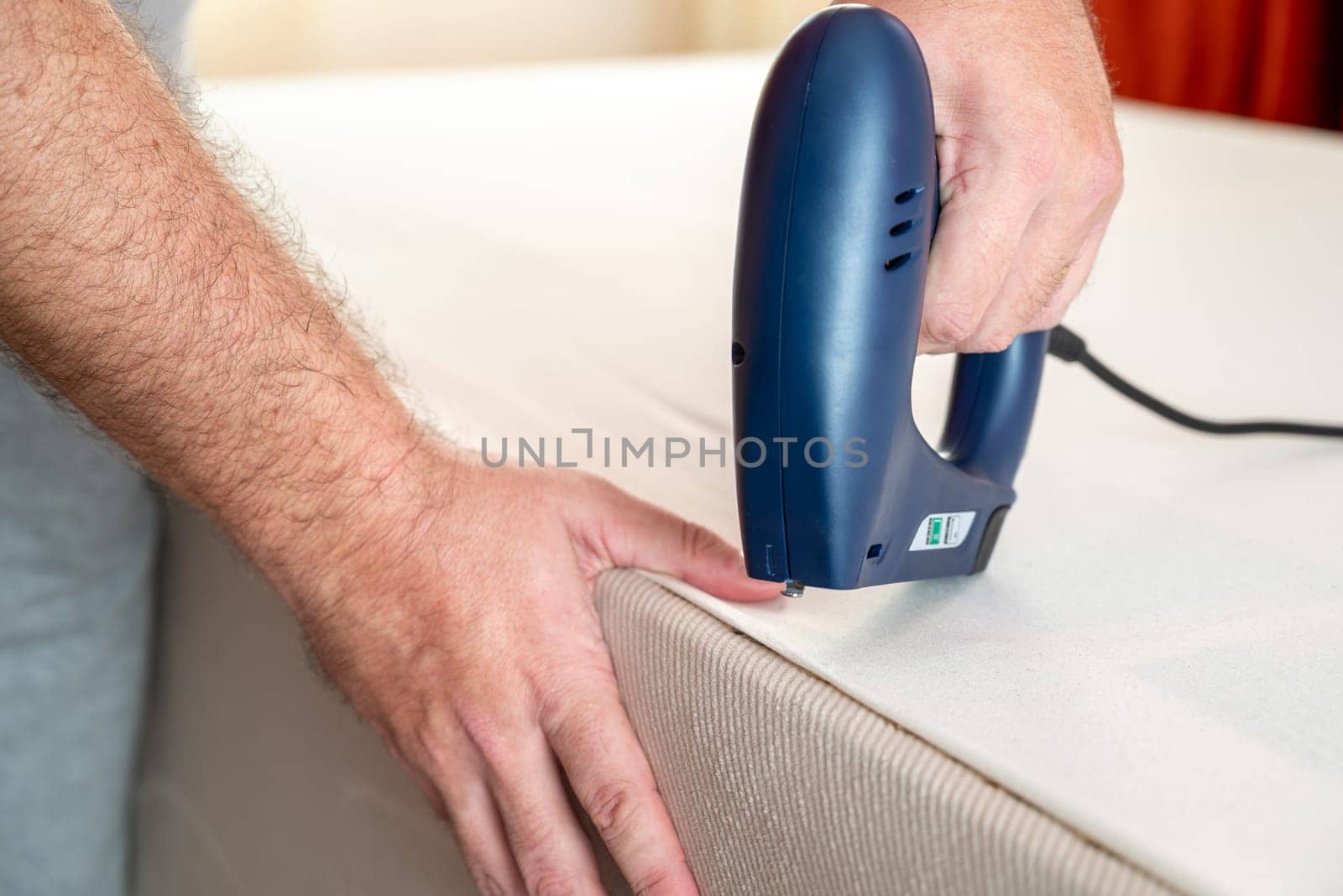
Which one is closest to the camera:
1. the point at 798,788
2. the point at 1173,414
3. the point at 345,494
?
the point at 798,788

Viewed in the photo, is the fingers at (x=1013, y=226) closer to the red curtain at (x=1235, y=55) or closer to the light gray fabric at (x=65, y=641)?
the light gray fabric at (x=65, y=641)

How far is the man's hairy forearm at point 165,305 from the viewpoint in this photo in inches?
18.4

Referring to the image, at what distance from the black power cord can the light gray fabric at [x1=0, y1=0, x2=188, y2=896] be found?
25.7 inches

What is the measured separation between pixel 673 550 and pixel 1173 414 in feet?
1.22

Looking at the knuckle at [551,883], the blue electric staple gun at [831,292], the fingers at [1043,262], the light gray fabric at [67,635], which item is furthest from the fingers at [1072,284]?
the light gray fabric at [67,635]

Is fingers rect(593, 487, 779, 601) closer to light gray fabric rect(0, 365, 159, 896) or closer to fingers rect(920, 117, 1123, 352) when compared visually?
fingers rect(920, 117, 1123, 352)

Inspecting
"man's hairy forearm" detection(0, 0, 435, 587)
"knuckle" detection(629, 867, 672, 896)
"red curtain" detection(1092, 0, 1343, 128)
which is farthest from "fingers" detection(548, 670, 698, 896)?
"red curtain" detection(1092, 0, 1343, 128)

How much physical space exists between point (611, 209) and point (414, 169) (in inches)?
10.8

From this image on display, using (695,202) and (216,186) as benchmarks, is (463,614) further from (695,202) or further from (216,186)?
(695,202)

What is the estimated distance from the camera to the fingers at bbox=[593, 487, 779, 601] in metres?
0.52

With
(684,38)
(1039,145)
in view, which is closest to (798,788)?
(1039,145)

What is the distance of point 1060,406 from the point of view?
2.54 feet

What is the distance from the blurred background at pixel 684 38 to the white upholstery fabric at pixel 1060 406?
2.34 feet

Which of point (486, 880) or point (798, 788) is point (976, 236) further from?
point (486, 880)
